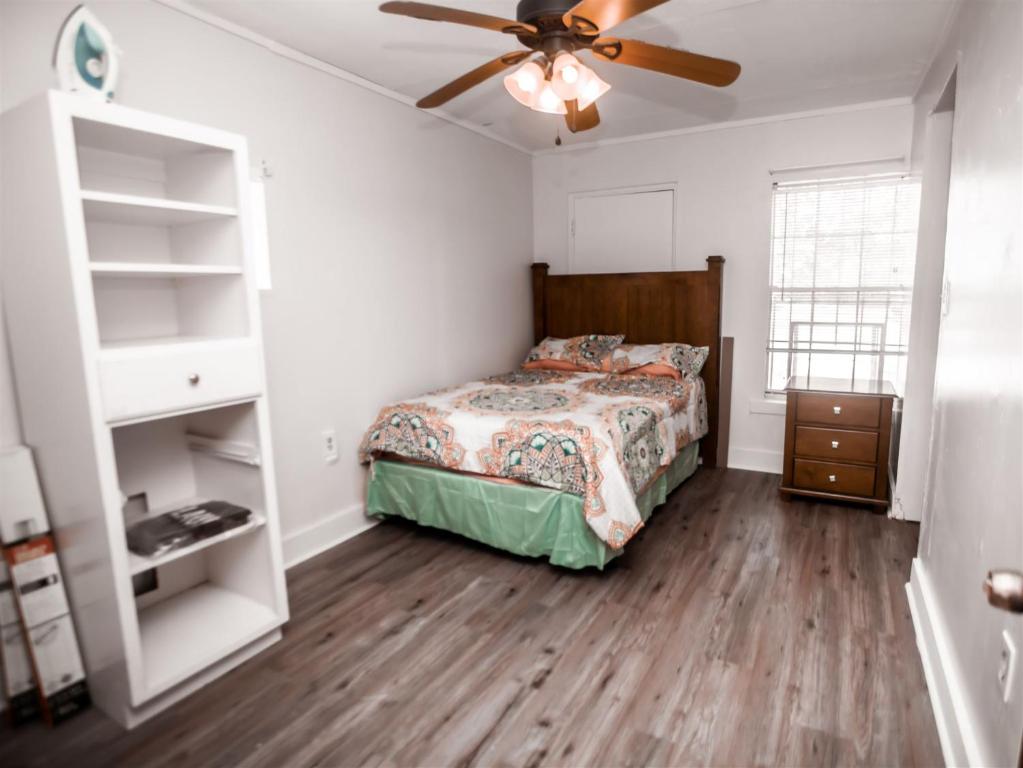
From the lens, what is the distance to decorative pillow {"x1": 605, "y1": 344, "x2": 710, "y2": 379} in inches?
151

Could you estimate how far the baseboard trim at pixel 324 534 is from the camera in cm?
283

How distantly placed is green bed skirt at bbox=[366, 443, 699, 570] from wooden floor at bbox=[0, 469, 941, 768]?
0.11 meters

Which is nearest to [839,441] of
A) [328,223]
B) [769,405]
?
[769,405]

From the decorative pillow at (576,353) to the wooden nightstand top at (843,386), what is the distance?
118 cm

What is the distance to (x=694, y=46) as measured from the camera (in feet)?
8.89

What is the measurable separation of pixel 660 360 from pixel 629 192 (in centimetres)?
136

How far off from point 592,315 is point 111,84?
3.25 metres

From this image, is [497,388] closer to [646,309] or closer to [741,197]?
[646,309]

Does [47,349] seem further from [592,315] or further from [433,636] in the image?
[592,315]

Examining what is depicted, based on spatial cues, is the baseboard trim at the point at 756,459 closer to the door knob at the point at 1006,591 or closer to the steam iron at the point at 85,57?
the door knob at the point at 1006,591

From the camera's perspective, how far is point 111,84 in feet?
6.18

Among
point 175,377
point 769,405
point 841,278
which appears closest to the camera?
point 175,377

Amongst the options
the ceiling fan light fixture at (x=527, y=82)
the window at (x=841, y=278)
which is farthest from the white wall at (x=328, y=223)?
the window at (x=841, y=278)

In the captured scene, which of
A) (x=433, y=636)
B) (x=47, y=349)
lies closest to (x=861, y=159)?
(x=433, y=636)
